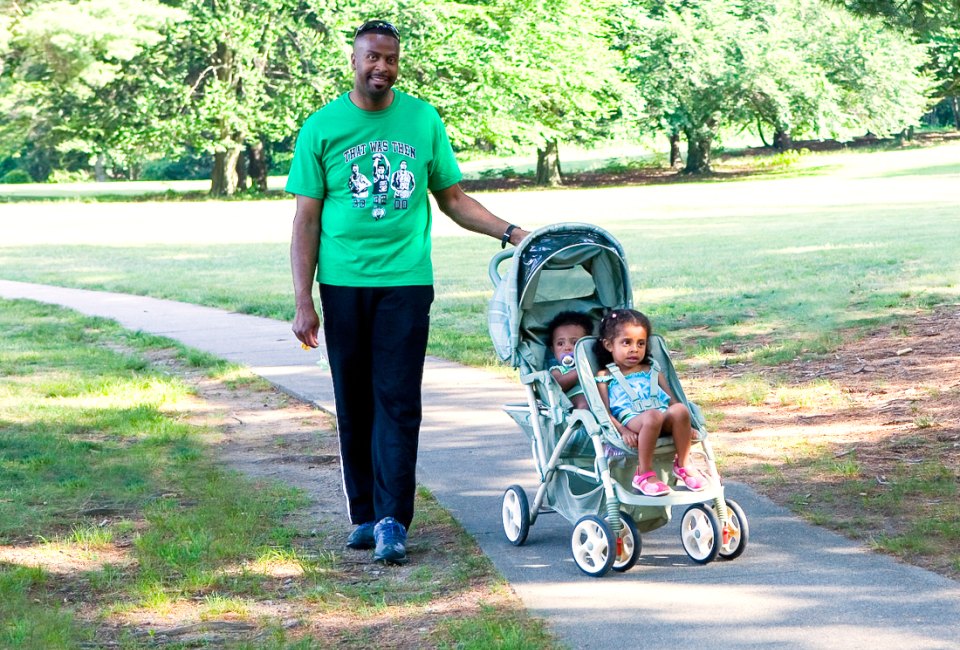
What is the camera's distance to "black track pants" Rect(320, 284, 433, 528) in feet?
17.6

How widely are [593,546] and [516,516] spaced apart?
1.90 ft

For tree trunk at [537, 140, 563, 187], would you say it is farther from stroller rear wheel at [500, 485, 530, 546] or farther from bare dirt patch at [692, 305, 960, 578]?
stroller rear wheel at [500, 485, 530, 546]

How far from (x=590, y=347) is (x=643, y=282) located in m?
11.8

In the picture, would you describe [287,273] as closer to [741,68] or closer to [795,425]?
[795,425]

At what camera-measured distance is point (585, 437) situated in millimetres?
5496

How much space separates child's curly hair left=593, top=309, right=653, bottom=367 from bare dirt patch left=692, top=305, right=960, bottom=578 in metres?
1.28

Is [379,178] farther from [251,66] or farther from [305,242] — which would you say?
[251,66]

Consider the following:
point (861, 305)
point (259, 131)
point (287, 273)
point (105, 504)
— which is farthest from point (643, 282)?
point (259, 131)

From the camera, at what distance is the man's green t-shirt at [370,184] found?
523cm

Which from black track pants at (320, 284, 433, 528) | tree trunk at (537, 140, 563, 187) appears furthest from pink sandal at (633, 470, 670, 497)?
tree trunk at (537, 140, 563, 187)

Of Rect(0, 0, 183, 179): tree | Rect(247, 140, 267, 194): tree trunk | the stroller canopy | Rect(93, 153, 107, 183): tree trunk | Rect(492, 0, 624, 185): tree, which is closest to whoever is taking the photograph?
the stroller canopy

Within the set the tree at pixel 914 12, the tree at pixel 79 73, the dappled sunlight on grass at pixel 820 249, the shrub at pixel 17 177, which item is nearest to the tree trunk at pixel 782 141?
the tree at pixel 79 73

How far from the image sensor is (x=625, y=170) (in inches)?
2589

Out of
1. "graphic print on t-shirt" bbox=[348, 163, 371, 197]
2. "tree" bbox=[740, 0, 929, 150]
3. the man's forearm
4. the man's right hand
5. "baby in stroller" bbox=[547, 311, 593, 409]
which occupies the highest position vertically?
"tree" bbox=[740, 0, 929, 150]
